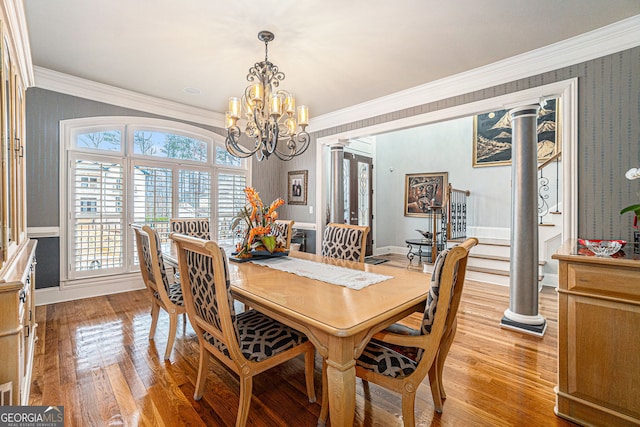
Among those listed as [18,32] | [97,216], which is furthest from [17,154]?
[97,216]

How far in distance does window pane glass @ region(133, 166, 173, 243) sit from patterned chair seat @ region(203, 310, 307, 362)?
9.41 ft

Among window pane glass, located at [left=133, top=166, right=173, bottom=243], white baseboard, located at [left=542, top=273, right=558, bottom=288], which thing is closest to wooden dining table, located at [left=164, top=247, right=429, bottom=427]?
window pane glass, located at [left=133, top=166, right=173, bottom=243]

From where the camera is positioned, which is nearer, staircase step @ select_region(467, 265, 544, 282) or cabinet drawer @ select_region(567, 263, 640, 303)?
cabinet drawer @ select_region(567, 263, 640, 303)

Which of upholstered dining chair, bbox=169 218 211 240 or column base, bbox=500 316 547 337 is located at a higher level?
upholstered dining chair, bbox=169 218 211 240

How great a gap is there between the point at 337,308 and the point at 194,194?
3885 millimetres

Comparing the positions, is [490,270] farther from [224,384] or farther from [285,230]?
[224,384]

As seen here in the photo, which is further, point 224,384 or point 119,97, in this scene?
point 119,97

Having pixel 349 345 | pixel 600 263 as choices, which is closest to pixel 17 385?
pixel 349 345

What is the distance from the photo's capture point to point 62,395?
1892 millimetres

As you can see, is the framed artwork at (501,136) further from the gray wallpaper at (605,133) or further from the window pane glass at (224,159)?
the window pane glass at (224,159)

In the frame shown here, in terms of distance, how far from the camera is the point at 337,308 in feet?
4.66

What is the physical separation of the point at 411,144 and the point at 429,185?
1.12 metres

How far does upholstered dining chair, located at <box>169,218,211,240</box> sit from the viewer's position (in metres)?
3.50

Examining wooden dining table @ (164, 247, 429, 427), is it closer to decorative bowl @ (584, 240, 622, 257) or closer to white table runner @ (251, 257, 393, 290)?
white table runner @ (251, 257, 393, 290)
